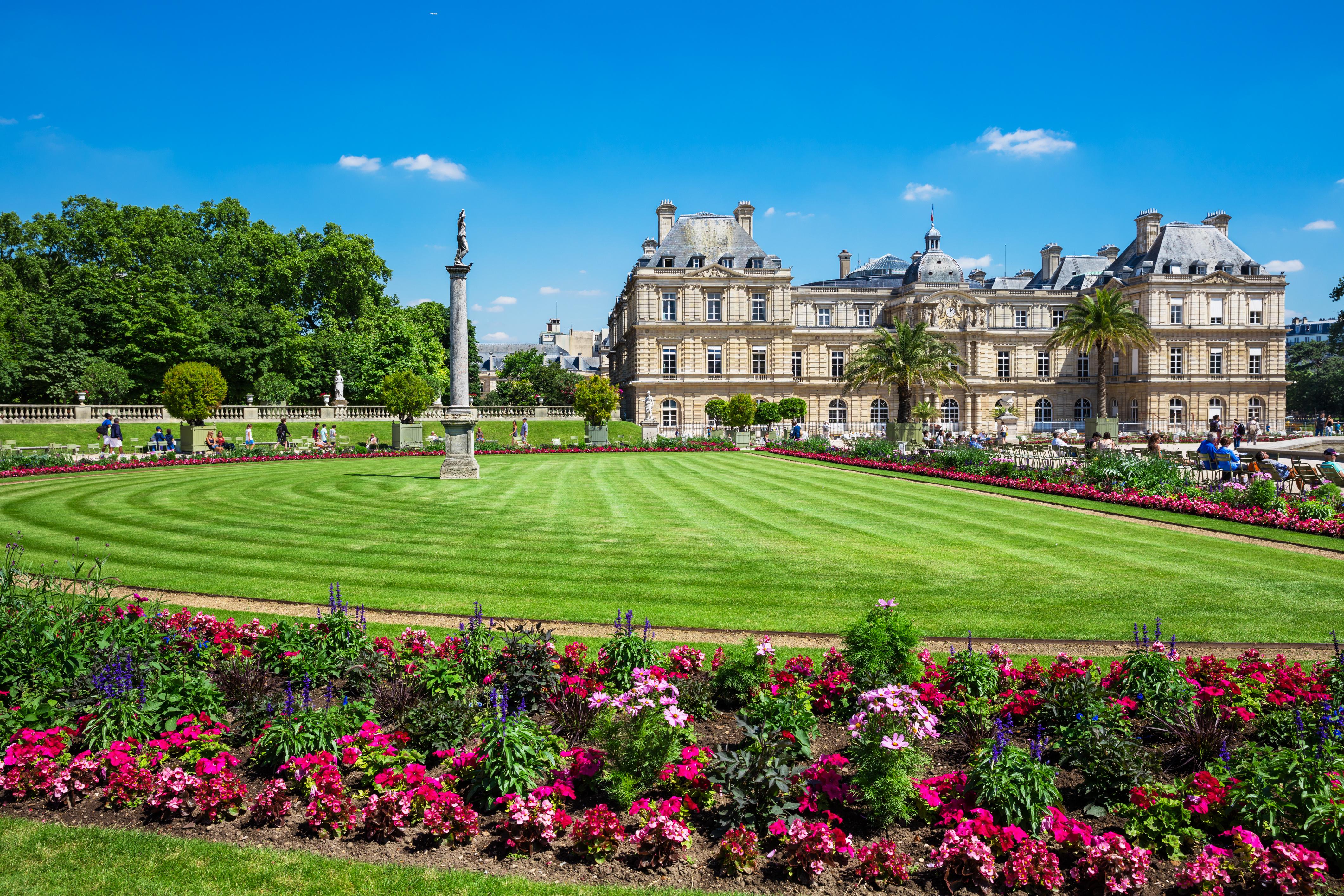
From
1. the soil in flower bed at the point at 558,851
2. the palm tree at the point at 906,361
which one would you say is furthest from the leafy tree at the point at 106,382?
the soil in flower bed at the point at 558,851

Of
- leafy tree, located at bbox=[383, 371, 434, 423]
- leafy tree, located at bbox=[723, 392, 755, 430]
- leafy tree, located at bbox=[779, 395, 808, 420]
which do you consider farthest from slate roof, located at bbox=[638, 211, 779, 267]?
leafy tree, located at bbox=[383, 371, 434, 423]

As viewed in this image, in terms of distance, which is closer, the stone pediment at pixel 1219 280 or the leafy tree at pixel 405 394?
the leafy tree at pixel 405 394

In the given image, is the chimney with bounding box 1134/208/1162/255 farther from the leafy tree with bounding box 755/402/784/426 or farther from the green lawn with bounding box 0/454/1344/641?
the green lawn with bounding box 0/454/1344/641

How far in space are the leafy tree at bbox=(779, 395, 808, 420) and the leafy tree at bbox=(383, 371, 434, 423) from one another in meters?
27.3

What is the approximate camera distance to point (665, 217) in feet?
251

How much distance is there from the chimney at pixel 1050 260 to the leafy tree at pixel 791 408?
133 ft

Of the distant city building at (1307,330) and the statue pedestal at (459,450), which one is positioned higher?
the distant city building at (1307,330)

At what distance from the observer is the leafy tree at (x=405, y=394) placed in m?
46.8

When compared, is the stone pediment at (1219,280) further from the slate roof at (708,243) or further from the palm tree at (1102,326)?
the slate roof at (708,243)

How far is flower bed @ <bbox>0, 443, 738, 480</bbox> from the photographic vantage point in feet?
92.9

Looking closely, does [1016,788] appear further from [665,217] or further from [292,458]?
[665,217]

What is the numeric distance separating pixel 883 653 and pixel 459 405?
71.5ft

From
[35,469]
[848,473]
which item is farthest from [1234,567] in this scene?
[35,469]

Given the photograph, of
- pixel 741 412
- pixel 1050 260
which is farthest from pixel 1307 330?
pixel 741 412
